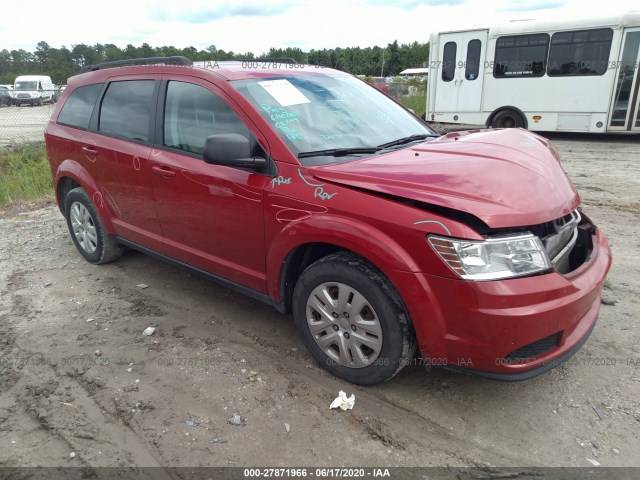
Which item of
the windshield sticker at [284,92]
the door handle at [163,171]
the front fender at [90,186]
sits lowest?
the front fender at [90,186]

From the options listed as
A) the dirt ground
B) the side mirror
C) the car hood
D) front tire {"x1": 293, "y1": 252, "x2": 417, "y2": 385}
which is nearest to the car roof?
the side mirror

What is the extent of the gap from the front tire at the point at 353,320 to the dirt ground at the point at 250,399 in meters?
0.19

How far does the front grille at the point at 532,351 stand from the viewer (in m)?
2.40

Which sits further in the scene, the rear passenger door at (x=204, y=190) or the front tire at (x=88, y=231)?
the front tire at (x=88, y=231)

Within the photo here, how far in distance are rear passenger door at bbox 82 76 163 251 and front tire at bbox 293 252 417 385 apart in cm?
162

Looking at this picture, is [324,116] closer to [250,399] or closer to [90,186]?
[250,399]

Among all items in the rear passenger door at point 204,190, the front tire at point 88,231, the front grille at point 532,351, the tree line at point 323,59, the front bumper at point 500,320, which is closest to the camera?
the front bumper at point 500,320

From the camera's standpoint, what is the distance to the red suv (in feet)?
7.63

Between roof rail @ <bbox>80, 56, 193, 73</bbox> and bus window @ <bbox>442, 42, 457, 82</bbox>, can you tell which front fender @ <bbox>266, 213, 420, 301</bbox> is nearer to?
roof rail @ <bbox>80, 56, 193, 73</bbox>

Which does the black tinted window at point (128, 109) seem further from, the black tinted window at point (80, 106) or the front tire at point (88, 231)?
the front tire at point (88, 231)

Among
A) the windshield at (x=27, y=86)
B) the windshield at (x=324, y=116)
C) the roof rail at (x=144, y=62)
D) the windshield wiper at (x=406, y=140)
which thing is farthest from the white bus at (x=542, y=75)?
the windshield at (x=27, y=86)

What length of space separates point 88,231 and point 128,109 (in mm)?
1469

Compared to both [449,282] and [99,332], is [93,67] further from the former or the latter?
[449,282]

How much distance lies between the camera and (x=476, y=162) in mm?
2666
